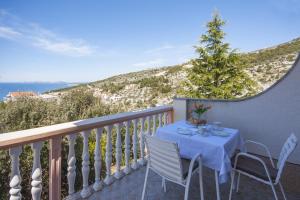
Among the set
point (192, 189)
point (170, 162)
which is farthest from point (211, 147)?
point (192, 189)

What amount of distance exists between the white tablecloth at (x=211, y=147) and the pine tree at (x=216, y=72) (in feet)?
32.4

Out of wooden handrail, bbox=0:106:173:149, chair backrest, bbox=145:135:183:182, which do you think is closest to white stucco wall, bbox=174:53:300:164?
wooden handrail, bbox=0:106:173:149

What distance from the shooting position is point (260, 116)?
9.41 feet

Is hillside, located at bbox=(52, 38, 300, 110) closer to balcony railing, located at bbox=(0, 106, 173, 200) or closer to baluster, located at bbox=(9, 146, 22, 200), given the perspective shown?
balcony railing, located at bbox=(0, 106, 173, 200)

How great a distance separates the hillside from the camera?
12047mm

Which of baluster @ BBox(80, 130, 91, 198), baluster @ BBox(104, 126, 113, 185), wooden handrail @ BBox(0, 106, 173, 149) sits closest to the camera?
wooden handrail @ BBox(0, 106, 173, 149)

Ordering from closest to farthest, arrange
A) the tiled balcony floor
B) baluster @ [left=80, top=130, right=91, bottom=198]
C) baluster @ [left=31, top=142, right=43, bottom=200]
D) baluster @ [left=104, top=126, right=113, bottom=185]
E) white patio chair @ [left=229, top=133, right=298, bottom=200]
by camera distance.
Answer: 1. baluster @ [left=31, top=142, right=43, bottom=200]
2. white patio chair @ [left=229, top=133, right=298, bottom=200]
3. baluster @ [left=80, top=130, right=91, bottom=198]
4. the tiled balcony floor
5. baluster @ [left=104, top=126, right=113, bottom=185]

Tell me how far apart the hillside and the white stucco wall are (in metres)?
7.99

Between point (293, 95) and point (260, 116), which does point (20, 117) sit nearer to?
point (260, 116)

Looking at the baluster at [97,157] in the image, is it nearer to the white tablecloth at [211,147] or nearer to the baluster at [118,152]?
the baluster at [118,152]

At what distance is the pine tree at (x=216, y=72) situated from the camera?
11773 millimetres

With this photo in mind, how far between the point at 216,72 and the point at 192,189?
10.6 meters

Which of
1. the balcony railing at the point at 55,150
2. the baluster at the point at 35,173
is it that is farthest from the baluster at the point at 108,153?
the baluster at the point at 35,173

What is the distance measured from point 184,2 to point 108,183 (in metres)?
8.08
